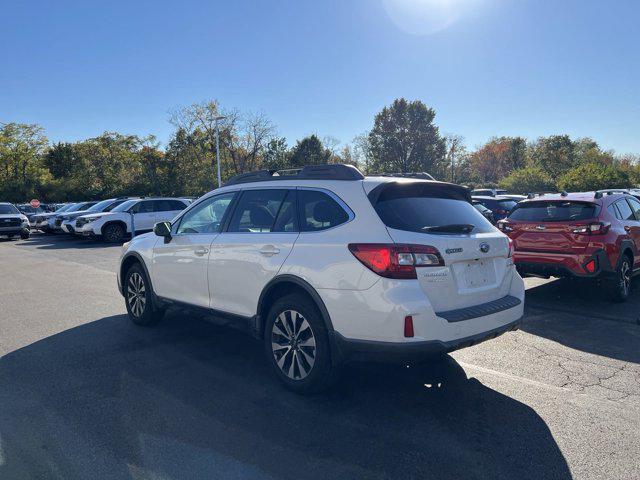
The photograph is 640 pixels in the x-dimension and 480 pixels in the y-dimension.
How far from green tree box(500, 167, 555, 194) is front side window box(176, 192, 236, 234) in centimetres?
4712

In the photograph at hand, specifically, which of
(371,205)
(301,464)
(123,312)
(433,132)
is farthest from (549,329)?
(433,132)

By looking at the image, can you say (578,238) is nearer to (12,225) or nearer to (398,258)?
(398,258)

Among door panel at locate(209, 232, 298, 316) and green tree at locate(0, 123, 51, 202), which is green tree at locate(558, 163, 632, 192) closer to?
door panel at locate(209, 232, 298, 316)

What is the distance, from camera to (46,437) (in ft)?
10.8

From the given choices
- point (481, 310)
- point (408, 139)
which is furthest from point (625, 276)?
point (408, 139)

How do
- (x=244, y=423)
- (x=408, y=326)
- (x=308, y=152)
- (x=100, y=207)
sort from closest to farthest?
(x=408, y=326), (x=244, y=423), (x=100, y=207), (x=308, y=152)

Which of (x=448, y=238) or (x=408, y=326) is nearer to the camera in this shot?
(x=408, y=326)

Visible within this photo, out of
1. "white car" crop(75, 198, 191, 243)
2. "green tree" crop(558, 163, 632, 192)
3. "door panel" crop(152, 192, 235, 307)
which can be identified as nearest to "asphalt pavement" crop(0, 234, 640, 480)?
"door panel" crop(152, 192, 235, 307)

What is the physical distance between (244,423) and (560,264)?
534cm

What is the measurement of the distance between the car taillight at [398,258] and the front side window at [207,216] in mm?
2047

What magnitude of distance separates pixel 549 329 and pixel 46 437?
17.8 feet

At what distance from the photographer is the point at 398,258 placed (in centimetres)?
342

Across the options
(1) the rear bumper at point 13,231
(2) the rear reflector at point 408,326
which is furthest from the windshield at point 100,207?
(2) the rear reflector at point 408,326

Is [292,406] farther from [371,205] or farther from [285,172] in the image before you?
[285,172]
